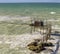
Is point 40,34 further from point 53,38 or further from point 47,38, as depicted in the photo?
point 47,38

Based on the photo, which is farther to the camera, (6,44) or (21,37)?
(21,37)

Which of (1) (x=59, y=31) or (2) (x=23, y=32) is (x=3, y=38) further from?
(1) (x=59, y=31)

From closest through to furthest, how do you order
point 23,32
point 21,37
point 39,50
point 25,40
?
point 39,50
point 25,40
point 21,37
point 23,32

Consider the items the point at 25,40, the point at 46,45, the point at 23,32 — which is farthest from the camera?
the point at 23,32

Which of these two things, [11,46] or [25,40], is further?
[25,40]

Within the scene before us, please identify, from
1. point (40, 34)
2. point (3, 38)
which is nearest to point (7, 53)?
point (3, 38)

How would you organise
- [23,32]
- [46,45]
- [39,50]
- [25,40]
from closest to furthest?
[39,50], [46,45], [25,40], [23,32]

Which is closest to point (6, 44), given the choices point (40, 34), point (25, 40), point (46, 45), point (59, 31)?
point (25, 40)

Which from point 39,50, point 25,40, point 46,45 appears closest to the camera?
point 39,50
